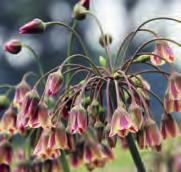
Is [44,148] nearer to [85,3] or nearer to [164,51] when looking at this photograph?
[164,51]

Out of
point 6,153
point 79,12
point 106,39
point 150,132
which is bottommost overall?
point 6,153

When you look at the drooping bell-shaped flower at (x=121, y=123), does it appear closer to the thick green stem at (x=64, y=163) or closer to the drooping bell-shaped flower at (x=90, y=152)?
the thick green stem at (x=64, y=163)

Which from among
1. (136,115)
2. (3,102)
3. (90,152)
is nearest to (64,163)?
(90,152)

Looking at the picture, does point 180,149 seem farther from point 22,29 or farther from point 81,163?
point 22,29

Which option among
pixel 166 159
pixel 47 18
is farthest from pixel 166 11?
pixel 166 159

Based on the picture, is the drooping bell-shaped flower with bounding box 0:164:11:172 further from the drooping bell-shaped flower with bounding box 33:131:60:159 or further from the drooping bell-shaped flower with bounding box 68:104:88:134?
the drooping bell-shaped flower with bounding box 68:104:88:134

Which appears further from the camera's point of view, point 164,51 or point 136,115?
point 164,51
